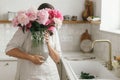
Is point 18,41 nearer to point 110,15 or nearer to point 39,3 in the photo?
point 110,15

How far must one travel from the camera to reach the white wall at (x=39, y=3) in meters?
3.35

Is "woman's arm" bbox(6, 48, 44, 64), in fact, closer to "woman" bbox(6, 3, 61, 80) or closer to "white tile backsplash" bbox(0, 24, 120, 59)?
"woman" bbox(6, 3, 61, 80)

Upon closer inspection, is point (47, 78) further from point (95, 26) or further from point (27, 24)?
point (95, 26)

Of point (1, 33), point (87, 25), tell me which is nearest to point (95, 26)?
point (87, 25)

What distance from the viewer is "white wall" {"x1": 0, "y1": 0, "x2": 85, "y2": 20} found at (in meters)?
3.35

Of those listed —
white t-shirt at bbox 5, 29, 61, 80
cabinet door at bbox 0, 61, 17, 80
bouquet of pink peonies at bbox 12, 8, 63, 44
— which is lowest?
cabinet door at bbox 0, 61, 17, 80

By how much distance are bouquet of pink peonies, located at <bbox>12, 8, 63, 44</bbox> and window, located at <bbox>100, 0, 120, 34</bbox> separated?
126 cm

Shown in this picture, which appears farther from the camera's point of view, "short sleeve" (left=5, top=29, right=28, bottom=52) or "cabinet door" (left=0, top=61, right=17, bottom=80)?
"cabinet door" (left=0, top=61, right=17, bottom=80)

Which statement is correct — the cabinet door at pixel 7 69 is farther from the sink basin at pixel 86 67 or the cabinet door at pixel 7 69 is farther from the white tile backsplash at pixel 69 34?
the sink basin at pixel 86 67

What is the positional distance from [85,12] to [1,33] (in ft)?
4.38

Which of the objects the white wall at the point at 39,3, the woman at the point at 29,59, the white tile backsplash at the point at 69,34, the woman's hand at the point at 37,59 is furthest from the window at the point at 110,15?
the woman's hand at the point at 37,59

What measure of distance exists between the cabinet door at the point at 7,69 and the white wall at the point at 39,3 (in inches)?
30.8

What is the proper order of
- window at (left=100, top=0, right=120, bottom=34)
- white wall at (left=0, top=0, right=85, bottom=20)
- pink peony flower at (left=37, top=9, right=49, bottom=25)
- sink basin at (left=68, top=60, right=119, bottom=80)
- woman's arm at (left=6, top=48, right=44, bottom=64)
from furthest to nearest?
white wall at (left=0, top=0, right=85, bottom=20) → window at (left=100, top=0, right=120, bottom=34) → sink basin at (left=68, top=60, right=119, bottom=80) → woman's arm at (left=6, top=48, right=44, bottom=64) → pink peony flower at (left=37, top=9, right=49, bottom=25)

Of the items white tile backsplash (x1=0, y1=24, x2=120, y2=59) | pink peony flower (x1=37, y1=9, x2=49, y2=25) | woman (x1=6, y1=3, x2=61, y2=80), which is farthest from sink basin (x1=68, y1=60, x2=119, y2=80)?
pink peony flower (x1=37, y1=9, x2=49, y2=25)
